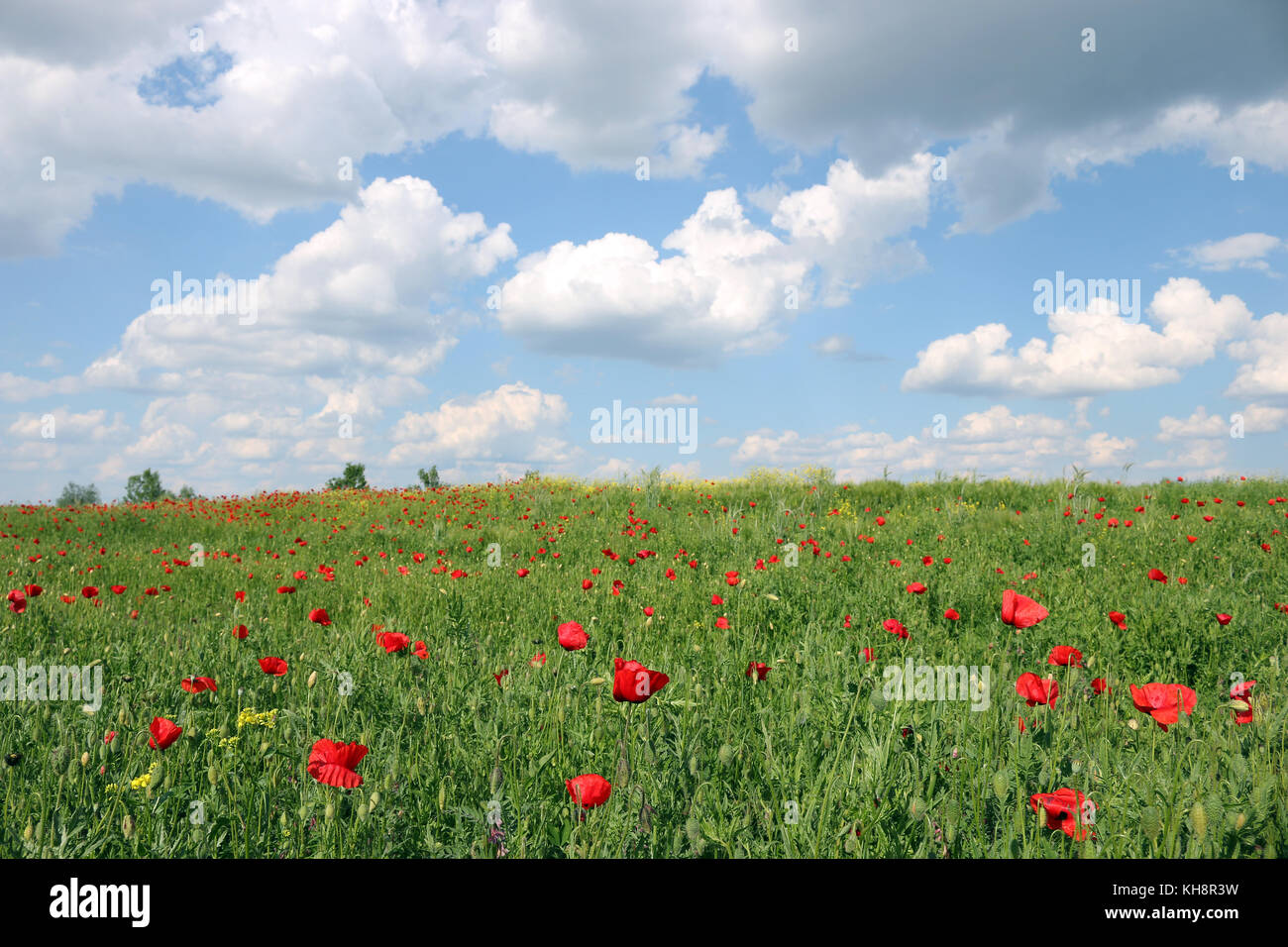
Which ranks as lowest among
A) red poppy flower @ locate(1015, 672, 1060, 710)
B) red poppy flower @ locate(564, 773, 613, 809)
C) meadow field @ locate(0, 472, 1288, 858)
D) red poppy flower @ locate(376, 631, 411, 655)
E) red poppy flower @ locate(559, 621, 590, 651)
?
meadow field @ locate(0, 472, 1288, 858)

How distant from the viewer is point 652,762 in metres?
2.12

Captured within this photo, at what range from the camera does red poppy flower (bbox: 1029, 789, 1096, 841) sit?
5.65 ft

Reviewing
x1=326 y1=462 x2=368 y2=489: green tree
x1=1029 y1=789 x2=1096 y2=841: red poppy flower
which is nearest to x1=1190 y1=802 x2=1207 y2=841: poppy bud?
x1=1029 y1=789 x2=1096 y2=841: red poppy flower

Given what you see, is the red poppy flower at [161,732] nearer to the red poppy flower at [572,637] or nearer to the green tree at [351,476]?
the red poppy flower at [572,637]

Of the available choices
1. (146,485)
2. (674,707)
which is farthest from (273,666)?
(146,485)

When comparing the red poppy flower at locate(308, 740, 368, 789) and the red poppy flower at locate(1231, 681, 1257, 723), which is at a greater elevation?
the red poppy flower at locate(308, 740, 368, 789)

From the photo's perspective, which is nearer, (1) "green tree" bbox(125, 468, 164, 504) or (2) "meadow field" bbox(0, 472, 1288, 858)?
(2) "meadow field" bbox(0, 472, 1288, 858)

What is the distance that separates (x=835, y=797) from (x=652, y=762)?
1.89 feet

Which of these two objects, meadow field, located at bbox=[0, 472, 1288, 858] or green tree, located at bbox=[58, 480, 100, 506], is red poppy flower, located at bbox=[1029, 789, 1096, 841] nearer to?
meadow field, located at bbox=[0, 472, 1288, 858]

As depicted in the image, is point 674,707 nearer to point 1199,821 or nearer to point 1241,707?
point 1199,821

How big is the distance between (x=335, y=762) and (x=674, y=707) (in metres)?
1.58

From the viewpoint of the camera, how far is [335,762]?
1.69m

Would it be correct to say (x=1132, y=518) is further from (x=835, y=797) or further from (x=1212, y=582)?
(x=835, y=797)
